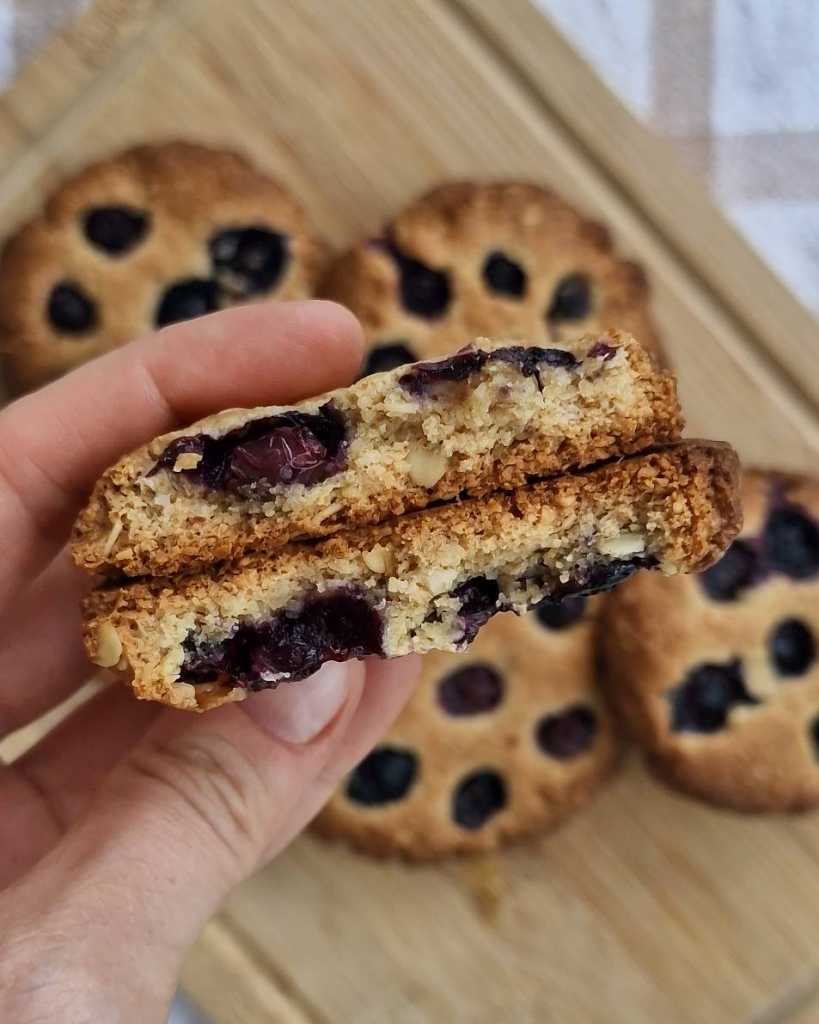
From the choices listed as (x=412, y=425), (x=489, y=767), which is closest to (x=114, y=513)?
(x=412, y=425)

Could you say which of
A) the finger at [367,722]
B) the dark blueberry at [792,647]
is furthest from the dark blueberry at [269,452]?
the dark blueberry at [792,647]

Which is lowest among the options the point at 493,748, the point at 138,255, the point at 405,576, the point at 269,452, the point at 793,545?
the point at 793,545

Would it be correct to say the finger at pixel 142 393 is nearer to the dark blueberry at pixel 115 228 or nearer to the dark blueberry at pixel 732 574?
the dark blueberry at pixel 115 228

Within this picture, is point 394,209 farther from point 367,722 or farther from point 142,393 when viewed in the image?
point 367,722

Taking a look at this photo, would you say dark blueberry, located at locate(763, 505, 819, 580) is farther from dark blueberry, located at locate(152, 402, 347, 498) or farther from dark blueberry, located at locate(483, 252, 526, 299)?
dark blueberry, located at locate(152, 402, 347, 498)

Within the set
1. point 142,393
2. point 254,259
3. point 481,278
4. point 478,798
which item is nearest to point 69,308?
point 254,259
